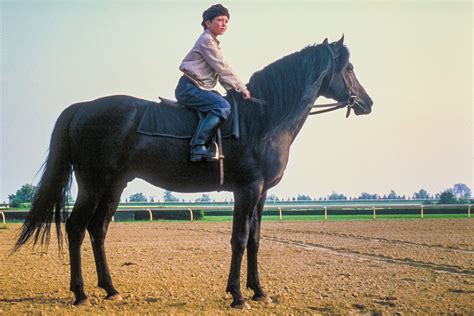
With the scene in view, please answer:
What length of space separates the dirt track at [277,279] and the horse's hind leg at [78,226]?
198 millimetres

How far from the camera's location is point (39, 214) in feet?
22.8

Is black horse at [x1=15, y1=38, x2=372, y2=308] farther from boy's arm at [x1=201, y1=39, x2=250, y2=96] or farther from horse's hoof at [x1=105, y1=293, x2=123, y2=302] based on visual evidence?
boy's arm at [x1=201, y1=39, x2=250, y2=96]

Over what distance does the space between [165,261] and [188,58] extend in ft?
17.5

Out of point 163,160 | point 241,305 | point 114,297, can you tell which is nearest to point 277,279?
point 241,305

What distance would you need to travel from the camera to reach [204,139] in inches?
255

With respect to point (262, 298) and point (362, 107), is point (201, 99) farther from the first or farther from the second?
point (262, 298)

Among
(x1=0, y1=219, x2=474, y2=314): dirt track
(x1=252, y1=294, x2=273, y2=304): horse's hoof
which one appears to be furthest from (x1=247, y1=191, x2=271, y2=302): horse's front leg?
(x1=0, y1=219, x2=474, y2=314): dirt track

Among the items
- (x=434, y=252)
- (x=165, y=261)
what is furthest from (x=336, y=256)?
(x=165, y=261)

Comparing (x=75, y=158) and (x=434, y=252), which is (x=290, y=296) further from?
(x=434, y=252)

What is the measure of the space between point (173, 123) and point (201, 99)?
402mm

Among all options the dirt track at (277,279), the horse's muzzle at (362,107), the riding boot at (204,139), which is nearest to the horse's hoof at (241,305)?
the dirt track at (277,279)

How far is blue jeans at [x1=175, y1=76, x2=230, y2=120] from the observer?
6.55 metres

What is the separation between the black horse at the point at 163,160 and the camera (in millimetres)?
6602

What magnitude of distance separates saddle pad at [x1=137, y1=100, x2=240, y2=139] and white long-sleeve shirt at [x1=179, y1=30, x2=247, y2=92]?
0.31 metres
